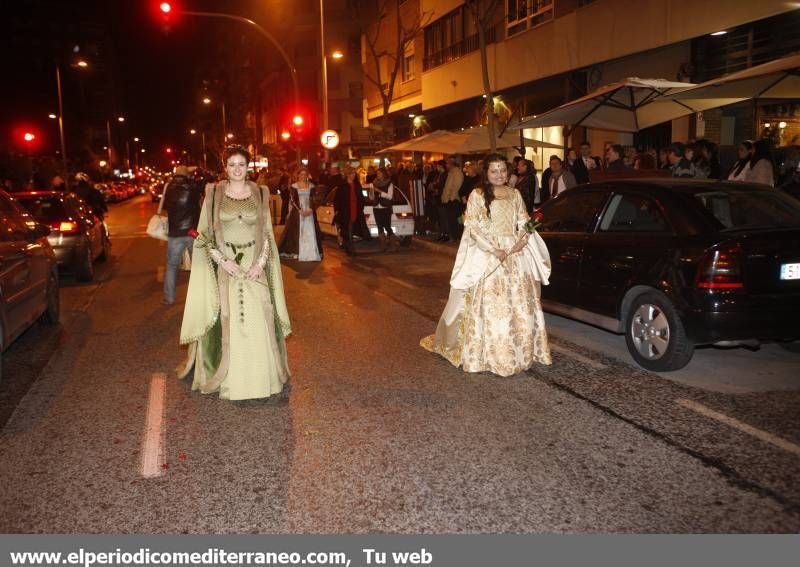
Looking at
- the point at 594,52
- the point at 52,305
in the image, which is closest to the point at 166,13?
the point at 594,52

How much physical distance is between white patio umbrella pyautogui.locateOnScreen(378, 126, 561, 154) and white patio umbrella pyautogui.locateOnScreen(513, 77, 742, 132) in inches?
155

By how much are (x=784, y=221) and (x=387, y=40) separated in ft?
104

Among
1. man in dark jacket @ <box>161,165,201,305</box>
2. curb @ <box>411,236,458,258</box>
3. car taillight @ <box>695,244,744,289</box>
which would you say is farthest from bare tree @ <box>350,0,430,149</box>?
car taillight @ <box>695,244,744,289</box>

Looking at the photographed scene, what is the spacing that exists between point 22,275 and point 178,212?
3.13m

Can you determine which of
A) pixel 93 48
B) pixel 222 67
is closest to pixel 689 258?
pixel 222 67

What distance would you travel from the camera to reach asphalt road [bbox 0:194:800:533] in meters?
3.79

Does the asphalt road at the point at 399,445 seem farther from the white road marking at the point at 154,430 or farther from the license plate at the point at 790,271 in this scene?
the license plate at the point at 790,271

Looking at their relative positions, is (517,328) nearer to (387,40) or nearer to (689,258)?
(689,258)

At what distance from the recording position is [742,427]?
501cm

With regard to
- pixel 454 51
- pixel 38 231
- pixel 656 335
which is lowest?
pixel 656 335

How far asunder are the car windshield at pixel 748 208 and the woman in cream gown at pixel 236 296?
3627 millimetres

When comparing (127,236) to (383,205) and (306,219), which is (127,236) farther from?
(306,219)

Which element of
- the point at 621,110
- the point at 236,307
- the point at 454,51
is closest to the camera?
the point at 236,307

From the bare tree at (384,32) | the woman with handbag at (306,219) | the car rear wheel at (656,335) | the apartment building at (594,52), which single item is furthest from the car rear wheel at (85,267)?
the bare tree at (384,32)
